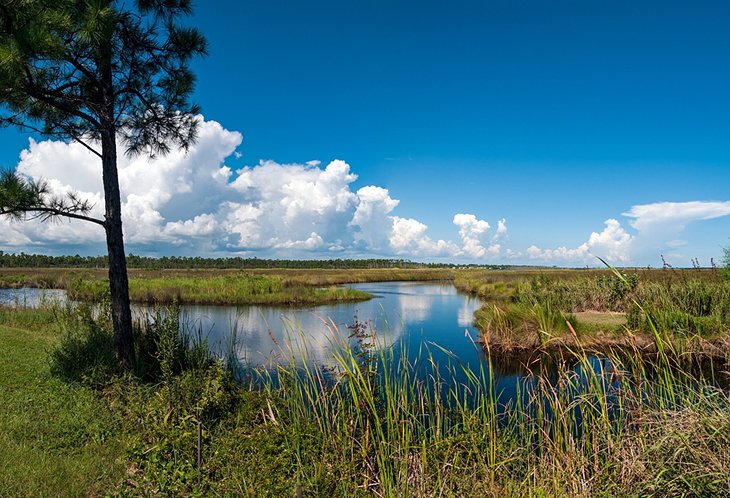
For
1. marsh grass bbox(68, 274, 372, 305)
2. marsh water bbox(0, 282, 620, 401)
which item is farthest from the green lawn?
marsh grass bbox(68, 274, 372, 305)

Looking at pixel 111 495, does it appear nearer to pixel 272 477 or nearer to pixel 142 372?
pixel 272 477

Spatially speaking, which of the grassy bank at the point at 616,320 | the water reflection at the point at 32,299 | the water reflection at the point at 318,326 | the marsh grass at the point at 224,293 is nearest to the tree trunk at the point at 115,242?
the water reflection at the point at 318,326

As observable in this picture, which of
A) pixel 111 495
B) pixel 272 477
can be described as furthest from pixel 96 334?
pixel 272 477

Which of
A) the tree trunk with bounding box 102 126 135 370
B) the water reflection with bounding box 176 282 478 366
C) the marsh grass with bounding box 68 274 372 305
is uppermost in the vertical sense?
the tree trunk with bounding box 102 126 135 370

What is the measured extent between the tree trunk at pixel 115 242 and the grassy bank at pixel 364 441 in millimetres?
824

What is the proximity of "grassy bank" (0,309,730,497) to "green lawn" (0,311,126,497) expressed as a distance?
1.0 inches

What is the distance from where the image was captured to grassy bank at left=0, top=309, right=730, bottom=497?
3.94 meters

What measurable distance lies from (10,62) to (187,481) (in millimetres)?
5591

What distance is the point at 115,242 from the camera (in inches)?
292

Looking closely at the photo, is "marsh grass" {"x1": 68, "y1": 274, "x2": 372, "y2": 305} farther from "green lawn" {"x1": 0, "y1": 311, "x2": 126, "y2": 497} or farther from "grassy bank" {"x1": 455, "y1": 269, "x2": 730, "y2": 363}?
"green lawn" {"x1": 0, "y1": 311, "x2": 126, "y2": 497}

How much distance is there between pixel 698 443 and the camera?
3773mm

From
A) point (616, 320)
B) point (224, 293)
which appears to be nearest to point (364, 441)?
point (616, 320)

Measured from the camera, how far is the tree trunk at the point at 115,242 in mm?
7391

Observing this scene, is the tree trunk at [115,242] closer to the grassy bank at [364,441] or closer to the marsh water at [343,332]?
the grassy bank at [364,441]
